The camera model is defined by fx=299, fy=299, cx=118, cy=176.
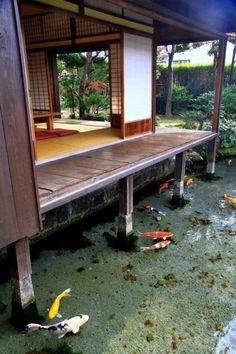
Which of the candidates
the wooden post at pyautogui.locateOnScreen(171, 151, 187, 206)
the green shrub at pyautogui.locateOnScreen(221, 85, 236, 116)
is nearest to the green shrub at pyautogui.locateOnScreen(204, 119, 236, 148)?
the green shrub at pyautogui.locateOnScreen(221, 85, 236, 116)

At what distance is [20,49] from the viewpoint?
2201mm

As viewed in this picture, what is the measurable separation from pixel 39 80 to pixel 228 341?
6.85 metres

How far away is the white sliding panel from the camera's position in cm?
552

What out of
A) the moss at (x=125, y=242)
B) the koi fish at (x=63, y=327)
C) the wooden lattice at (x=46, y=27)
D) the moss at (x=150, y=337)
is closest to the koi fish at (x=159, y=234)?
the moss at (x=125, y=242)

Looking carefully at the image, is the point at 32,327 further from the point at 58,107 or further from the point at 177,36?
the point at 58,107

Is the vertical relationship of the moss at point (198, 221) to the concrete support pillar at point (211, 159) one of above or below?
below


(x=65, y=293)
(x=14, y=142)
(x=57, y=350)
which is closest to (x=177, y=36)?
(x=14, y=142)

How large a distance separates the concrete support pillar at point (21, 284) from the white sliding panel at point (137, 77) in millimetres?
3581

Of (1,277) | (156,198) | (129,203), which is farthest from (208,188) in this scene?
(1,277)

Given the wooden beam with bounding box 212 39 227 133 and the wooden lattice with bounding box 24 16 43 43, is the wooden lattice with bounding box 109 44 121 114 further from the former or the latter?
the wooden beam with bounding box 212 39 227 133

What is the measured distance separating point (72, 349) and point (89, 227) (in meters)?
2.58

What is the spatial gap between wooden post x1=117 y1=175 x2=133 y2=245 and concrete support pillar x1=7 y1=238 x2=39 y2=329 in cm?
188

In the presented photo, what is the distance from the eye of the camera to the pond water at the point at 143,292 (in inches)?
118

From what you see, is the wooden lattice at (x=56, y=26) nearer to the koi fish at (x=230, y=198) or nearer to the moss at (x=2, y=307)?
the koi fish at (x=230, y=198)
